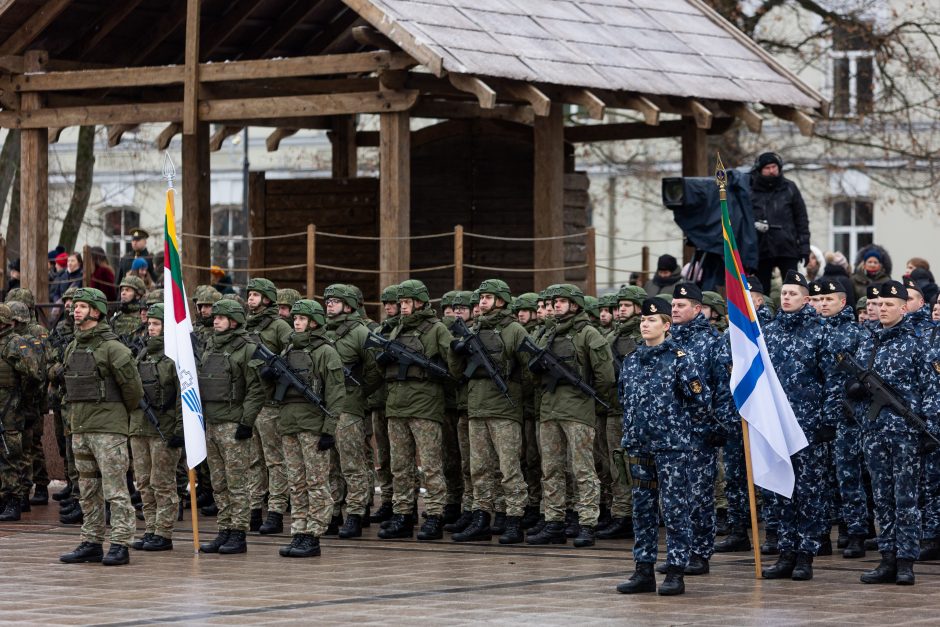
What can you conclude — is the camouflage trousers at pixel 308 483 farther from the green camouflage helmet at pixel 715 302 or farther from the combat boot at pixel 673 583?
the green camouflage helmet at pixel 715 302

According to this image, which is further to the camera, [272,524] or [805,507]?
[272,524]

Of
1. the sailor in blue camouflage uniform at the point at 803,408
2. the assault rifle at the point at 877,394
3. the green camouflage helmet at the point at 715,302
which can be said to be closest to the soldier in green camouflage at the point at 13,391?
the green camouflage helmet at the point at 715,302

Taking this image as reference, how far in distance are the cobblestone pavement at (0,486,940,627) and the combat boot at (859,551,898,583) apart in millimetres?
114

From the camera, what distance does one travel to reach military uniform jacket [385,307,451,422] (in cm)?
1584

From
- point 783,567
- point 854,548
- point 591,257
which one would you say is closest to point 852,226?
point 591,257

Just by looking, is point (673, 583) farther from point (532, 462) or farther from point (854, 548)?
point (532, 462)

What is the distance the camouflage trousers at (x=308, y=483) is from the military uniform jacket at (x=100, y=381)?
4.25ft

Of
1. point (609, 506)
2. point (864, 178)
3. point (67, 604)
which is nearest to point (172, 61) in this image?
point (609, 506)

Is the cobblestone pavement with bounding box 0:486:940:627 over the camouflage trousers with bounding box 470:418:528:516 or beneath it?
beneath

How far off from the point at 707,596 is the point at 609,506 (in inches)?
166

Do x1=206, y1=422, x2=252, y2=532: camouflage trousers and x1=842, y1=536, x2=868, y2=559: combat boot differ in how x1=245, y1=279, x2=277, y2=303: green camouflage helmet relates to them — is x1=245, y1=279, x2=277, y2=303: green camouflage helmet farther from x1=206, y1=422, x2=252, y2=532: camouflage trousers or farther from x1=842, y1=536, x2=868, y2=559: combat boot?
x1=842, y1=536, x2=868, y2=559: combat boot

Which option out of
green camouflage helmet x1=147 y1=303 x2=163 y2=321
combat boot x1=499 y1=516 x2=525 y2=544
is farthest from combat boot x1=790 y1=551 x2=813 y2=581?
green camouflage helmet x1=147 y1=303 x2=163 y2=321

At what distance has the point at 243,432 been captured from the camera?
49.1 feet

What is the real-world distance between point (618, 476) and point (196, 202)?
26.6ft
